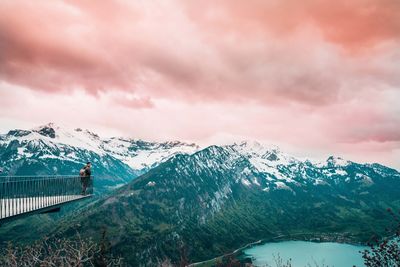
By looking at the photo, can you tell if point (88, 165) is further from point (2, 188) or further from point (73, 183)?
point (2, 188)

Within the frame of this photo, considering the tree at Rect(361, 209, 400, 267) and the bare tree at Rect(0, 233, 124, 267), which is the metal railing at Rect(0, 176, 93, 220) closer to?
the bare tree at Rect(0, 233, 124, 267)

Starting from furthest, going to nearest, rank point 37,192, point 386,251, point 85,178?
1. point 85,178
2. point 37,192
3. point 386,251

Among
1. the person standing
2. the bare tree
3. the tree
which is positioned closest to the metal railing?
the person standing

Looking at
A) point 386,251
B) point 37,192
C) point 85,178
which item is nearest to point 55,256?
point 37,192

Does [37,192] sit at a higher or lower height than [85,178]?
lower

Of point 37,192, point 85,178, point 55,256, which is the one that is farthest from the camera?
point 85,178

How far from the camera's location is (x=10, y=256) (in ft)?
114

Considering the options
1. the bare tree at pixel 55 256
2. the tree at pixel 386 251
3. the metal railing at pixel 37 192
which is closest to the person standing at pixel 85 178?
the metal railing at pixel 37 192

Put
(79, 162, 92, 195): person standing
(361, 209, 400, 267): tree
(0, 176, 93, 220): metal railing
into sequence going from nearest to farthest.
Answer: (361, 209, 400, 267): tree, (0, 176, 93, 220): metal railing, (79, 162, 92, 195): person standing

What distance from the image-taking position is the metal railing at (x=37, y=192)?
26911 millimetres

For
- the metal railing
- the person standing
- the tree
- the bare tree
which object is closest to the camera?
the tree

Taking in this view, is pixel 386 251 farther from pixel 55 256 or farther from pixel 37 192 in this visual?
pixel 37 192

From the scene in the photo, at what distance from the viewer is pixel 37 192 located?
3325 centimetres

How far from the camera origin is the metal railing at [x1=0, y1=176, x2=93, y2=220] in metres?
26.9
